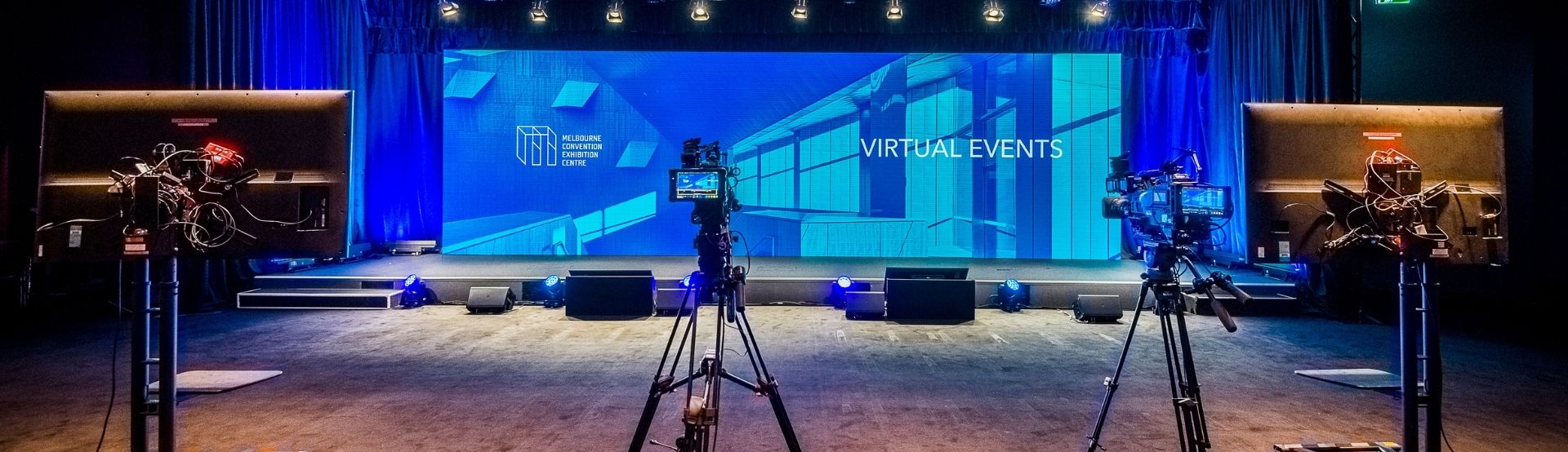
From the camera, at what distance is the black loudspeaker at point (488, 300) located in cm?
627

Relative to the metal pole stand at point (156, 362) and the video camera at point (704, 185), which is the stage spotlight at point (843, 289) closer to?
the video camera at point (704, 185)

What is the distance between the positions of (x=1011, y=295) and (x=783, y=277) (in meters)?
2.04

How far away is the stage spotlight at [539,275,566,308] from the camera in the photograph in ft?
21.7

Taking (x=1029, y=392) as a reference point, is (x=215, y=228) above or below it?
above

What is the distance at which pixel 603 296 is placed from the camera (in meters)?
6.13

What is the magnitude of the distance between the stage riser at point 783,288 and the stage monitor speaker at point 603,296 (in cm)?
77

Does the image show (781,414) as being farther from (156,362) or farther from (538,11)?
(538,11)

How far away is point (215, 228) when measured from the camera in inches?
89.1

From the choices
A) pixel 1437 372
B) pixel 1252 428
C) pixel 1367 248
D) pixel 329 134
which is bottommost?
pixel 1252 428

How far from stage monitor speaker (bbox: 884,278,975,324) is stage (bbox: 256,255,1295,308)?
34cm

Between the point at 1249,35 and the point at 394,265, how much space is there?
9.59 m

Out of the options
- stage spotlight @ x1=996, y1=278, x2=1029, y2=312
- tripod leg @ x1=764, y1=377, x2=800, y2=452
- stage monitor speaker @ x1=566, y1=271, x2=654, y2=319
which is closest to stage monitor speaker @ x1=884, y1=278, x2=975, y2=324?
stage spotlight @ x1=996, y1=278, x2=1029, y2=312

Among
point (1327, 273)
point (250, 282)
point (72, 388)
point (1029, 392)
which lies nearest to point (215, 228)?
point (72, 388)

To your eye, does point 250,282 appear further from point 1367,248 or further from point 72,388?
point 1367,248
